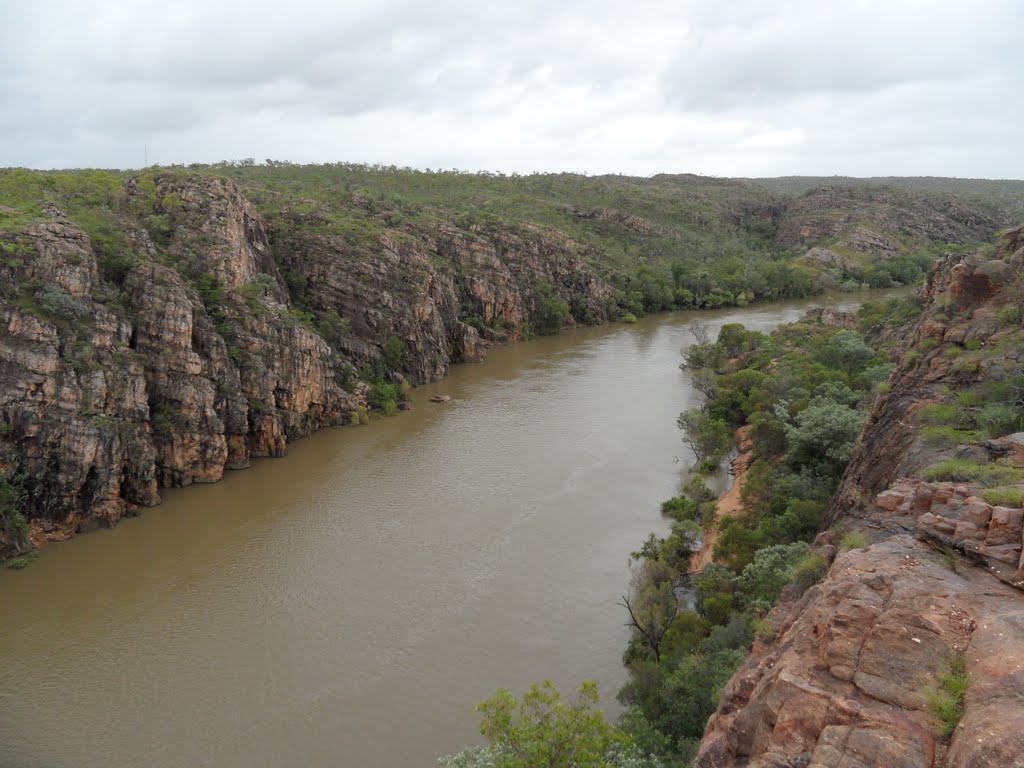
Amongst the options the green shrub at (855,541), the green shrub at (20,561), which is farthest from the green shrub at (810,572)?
the green shrub at (20,561)

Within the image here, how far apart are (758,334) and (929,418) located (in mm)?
43544

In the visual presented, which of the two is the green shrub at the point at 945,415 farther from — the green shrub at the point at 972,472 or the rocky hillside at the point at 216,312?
the rocky hillside at the point at 216,312

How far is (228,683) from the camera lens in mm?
20062

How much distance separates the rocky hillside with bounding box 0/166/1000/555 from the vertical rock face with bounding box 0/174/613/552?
0.10m

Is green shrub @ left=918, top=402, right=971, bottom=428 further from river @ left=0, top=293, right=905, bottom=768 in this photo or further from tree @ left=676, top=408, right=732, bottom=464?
tree @ left=676, top=408, right=732, bottom=464

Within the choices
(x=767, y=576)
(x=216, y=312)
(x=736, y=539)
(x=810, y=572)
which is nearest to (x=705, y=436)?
(x=736, y=539)

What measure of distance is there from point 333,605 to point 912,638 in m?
19.5

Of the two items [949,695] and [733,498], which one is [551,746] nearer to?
[949,695]

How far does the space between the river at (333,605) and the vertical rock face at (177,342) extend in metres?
2.20

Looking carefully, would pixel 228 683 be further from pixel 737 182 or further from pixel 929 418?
pixel 737 182

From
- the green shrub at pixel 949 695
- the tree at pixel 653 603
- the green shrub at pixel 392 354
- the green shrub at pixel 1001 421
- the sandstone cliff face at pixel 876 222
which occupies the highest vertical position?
the sandstone cliff face at pixel 876 222

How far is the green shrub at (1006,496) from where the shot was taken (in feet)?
34.4

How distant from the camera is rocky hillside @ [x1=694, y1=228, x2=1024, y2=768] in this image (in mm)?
7449

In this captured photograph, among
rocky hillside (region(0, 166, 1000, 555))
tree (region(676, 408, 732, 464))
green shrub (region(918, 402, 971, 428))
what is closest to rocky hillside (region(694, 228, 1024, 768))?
green shrub (region(918, 402, 971, 428))
